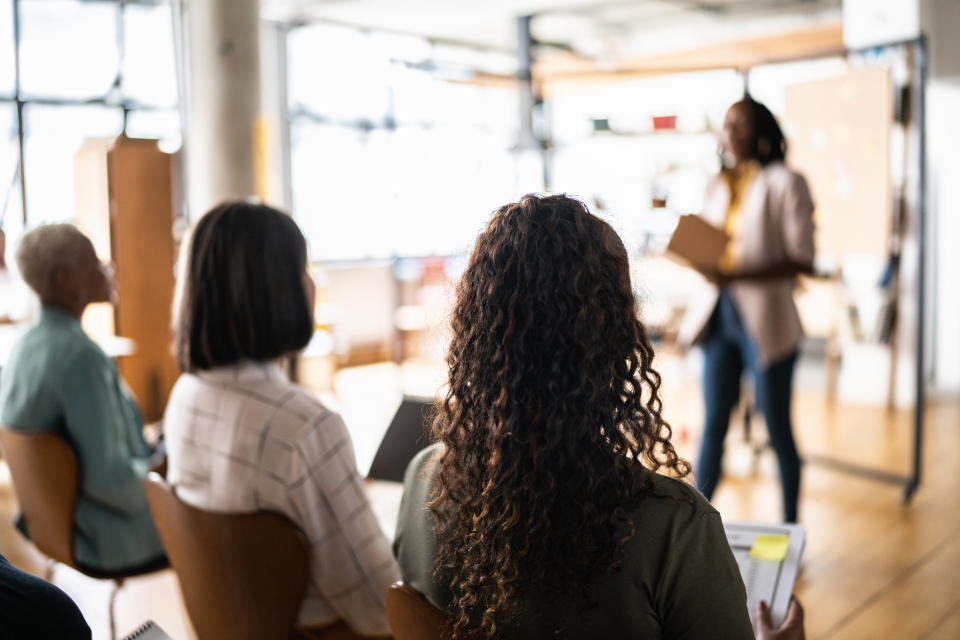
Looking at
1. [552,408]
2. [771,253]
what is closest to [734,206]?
[771,253]

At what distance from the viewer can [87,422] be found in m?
2.17

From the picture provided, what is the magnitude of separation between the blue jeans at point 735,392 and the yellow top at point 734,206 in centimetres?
15

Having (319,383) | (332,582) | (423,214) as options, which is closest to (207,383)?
(332,582)

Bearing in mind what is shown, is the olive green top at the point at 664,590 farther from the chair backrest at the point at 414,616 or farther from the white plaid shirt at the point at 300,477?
the white plaid shirt at the point at 300,477

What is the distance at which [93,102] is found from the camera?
6.68 m

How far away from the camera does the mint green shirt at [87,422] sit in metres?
2.17

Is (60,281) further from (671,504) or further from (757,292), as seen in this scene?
(757,292)

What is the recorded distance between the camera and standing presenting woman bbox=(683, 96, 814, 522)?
9.74 feet

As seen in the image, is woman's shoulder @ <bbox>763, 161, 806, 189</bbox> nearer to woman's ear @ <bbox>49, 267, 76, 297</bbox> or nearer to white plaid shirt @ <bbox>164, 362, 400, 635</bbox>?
white plaid shirt @ <bbox>164, 362, 400, 635</bbox>

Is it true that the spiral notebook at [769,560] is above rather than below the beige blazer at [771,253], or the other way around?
below

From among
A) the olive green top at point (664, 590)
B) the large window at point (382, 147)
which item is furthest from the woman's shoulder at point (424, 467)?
the large window at point (382, 147)

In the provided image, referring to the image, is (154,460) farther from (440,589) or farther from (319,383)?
(319,383)

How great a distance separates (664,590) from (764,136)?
2.32 metres

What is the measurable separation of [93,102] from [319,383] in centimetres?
276
